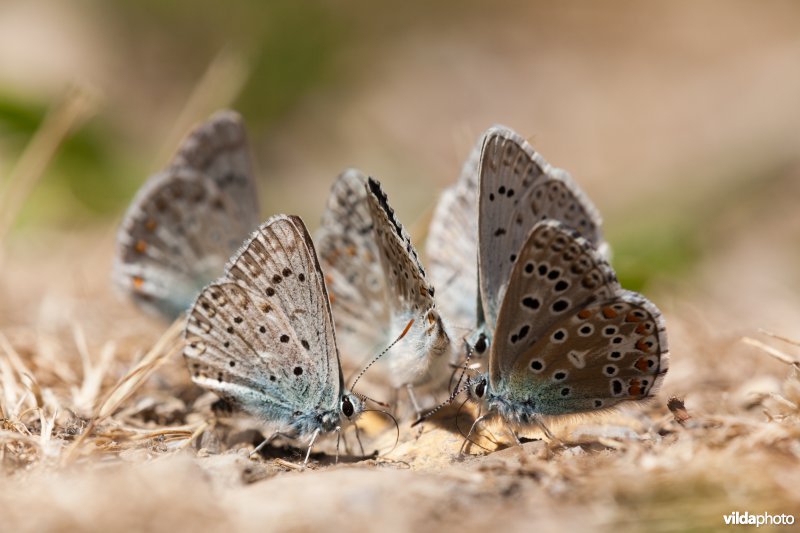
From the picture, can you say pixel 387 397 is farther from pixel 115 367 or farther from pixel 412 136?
pixel 412 136

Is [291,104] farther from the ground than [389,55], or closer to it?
closer to it

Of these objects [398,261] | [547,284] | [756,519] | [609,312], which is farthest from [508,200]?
[756,519]

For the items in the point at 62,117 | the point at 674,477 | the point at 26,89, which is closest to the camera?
the point at 674,477

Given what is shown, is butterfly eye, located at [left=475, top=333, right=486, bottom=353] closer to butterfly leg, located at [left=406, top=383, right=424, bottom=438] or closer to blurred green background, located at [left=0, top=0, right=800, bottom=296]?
butterfly leg, located at [left=406, top=383, right=424, bottom=438]

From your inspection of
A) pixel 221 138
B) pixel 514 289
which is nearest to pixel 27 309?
pixel 221 138

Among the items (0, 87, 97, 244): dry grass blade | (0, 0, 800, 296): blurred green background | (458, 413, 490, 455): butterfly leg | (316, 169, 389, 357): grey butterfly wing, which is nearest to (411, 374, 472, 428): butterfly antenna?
(458, 413, 490, 455): butterfly leg

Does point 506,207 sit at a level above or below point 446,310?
above

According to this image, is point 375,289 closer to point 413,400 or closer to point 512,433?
point 413,400
